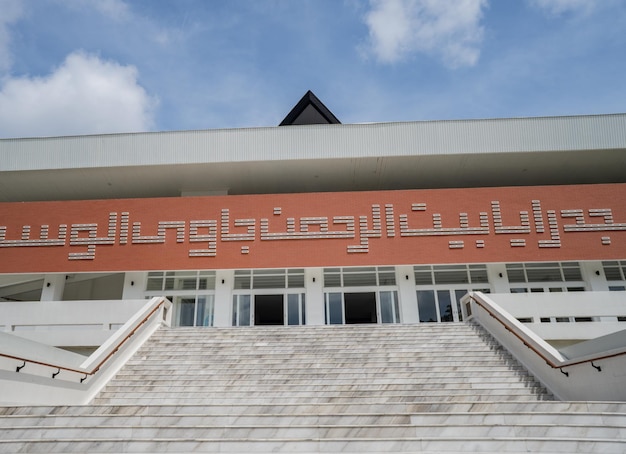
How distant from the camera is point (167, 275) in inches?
835

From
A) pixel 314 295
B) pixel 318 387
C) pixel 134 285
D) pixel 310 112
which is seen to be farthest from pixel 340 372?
pixel 310 112

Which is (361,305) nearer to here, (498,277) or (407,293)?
(407,293)

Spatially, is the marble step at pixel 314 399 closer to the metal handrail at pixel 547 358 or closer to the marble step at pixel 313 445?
the metal handrail at pixel 547 358

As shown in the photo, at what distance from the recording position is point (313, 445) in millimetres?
5680

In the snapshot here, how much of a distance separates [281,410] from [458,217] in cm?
1478

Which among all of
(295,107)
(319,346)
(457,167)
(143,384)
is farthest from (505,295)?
(295,107)

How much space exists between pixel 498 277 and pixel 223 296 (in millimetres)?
11220

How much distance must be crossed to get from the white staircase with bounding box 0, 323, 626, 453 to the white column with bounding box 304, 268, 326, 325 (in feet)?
17.8

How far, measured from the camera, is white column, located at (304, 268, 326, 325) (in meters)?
20.2

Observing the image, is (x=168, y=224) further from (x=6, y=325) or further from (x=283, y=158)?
(x=6, y=325)

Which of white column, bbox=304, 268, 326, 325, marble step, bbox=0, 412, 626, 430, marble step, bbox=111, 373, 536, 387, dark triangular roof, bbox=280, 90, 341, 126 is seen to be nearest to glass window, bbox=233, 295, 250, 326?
white column, bbox=304, 268, 326, 325

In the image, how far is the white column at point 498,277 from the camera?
20422mm

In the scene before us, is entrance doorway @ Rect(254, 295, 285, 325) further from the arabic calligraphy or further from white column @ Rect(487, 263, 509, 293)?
white column @ Rect(487, 263, 509, 293)

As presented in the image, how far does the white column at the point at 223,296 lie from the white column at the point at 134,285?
3144 mm
